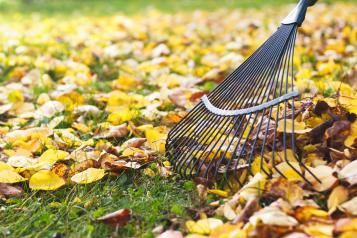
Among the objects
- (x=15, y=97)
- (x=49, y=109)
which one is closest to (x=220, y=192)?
(x=49, y=109)

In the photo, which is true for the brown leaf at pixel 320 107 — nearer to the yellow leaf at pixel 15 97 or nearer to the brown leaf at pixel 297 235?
the brown leaf at pixel 297 235

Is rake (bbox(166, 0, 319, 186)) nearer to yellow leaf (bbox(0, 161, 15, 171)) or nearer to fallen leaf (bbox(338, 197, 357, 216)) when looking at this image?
fallen leaf (bbox(338, 197, 357, 216))

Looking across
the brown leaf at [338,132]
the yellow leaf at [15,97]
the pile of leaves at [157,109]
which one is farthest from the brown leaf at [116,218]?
Answer: the yellow leaf at [15,97]

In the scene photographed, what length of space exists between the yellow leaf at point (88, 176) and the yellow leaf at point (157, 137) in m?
0.31

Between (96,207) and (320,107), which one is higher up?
(320,107)

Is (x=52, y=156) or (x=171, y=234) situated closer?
(x=171, y=234)

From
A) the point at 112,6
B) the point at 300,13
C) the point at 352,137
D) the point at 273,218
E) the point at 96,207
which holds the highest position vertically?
the point at 300,13

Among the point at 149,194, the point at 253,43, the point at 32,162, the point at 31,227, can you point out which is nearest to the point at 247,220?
the point at 149,194

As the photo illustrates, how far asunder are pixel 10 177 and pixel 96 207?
36 cm

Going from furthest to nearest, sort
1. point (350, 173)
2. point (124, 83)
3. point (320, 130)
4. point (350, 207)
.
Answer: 1. point (124, 83)
2. point (320, 130)
3. point (350, 173)
4. point (350, 207)

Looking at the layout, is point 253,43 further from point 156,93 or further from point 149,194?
point 149,194

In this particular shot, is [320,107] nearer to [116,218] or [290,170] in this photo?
[290,170]

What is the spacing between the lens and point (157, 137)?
223cm

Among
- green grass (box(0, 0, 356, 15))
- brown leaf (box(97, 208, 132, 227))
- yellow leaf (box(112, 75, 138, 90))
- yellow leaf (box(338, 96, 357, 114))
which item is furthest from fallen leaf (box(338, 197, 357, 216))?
green grass (box(0, 0, 356, 15))
